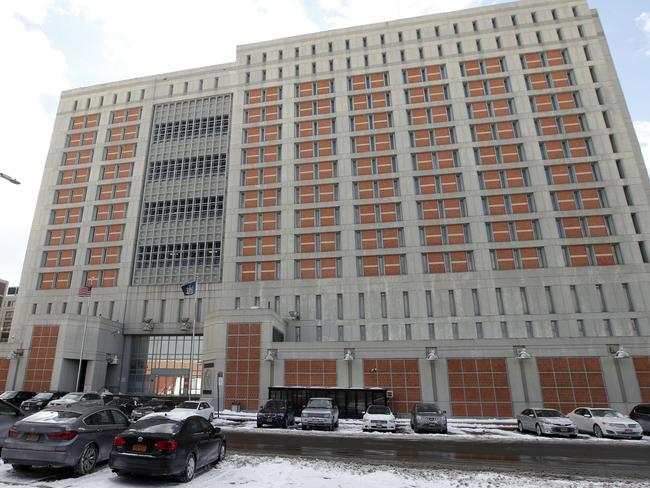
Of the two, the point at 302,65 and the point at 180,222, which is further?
the point at 302,65

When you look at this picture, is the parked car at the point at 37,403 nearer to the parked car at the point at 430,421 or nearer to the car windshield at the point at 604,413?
the parked car at the point at 430,421

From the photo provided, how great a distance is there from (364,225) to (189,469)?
46.0 m

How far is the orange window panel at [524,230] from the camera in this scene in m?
52.4

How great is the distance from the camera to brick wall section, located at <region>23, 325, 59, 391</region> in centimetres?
4878

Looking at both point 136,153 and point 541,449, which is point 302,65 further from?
point 541,449

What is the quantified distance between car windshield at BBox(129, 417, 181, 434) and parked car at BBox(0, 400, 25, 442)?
6.69 m

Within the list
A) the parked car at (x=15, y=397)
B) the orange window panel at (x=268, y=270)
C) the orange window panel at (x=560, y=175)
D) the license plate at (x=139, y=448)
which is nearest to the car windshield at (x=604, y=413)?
the license plate at (x=139, y=448)

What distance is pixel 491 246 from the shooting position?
52.6m

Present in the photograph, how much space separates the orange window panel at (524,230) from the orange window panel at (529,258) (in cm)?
142

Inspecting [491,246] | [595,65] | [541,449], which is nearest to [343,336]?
[491,246]

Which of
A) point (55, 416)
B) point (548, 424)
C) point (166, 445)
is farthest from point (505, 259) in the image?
point (55, 416)

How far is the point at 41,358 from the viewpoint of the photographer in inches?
1945

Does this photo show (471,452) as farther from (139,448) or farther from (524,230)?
(524,230)

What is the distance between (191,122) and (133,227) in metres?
19.0
